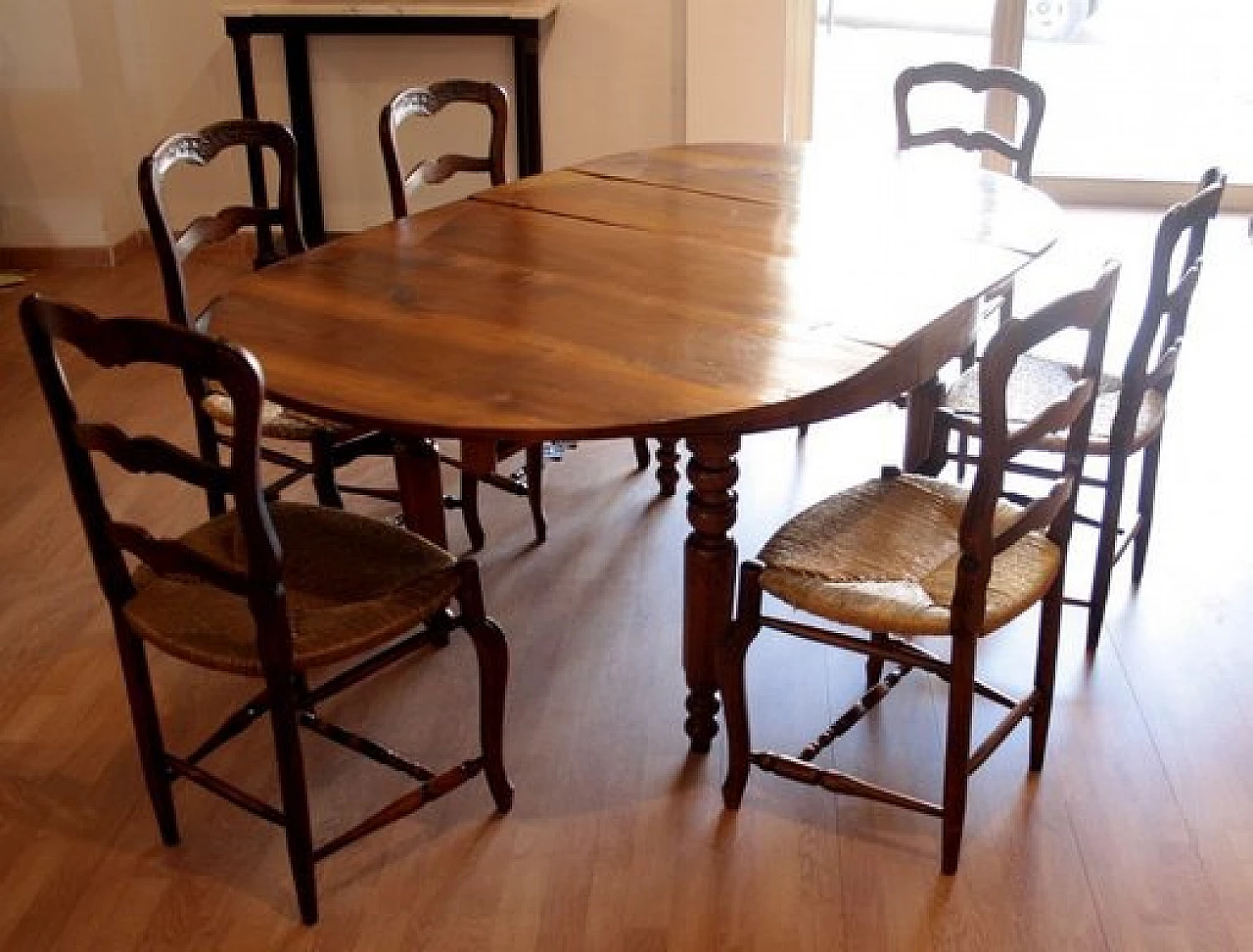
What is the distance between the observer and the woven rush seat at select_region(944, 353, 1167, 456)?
8.24 ft

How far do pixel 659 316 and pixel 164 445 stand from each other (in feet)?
2.70

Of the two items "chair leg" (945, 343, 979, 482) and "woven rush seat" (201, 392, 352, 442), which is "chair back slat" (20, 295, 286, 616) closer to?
"woven rush seat" (201, 392, 352, 442)

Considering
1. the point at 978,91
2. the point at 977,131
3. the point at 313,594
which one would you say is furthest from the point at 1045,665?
the point at 978,91

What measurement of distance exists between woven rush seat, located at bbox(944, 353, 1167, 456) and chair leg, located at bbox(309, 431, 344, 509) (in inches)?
45.9

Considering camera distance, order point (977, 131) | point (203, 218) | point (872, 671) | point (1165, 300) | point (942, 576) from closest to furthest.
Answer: point (942, 576)
point (1165, 300)
point (872, 671)
point (203, 218)
point (977, 131)

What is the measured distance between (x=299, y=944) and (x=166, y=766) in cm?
35

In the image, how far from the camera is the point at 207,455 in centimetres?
272

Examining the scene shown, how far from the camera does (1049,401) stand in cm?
266

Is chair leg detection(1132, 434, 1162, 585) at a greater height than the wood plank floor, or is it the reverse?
chair leg detection(1132, 434, 1162, 585)

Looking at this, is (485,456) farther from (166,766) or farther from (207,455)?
(207,455)

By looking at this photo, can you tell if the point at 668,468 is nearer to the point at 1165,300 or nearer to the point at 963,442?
the point at 963,442

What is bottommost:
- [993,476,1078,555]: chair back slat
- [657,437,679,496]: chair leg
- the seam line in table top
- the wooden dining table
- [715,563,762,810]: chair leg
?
[657,437,679,496]: chair leg

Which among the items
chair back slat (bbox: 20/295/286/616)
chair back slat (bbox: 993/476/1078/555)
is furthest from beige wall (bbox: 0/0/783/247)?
chair back slat (bbox: 20/295/286/616)

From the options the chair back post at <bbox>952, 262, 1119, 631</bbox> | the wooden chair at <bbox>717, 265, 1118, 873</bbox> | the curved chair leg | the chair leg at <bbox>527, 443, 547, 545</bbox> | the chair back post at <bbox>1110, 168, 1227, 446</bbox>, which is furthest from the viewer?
the chair leg at <bbox>527, 443, 547, 545</bbox>
